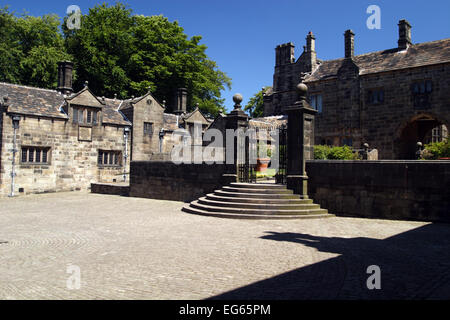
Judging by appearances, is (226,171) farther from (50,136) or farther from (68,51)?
(68,51)

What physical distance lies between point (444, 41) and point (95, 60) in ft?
106

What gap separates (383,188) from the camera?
1230 centimetres

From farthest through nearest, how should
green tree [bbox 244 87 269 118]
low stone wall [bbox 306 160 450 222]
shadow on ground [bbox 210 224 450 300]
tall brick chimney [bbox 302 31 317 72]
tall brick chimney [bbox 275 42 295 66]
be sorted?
1. green tree [bbox 244 87 269 118]
2. tall brick chimney [bbox 275 42 295 66]
3. tall brick chimney [bbox 302 31 317 72]
4. low stone wall [bbox 306 160 450 222]
5. shadow on ground [bbox 210 224 450 300]

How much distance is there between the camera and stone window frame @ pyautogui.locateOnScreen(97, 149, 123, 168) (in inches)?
1065

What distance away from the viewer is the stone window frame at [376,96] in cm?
2725

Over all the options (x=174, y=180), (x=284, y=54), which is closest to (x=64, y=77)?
(x=174, y=180)

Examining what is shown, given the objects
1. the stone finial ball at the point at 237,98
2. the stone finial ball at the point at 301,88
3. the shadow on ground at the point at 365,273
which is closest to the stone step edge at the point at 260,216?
the shadow on ground at the point at 365,273

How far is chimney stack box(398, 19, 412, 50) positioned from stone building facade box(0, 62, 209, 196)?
2001 cm

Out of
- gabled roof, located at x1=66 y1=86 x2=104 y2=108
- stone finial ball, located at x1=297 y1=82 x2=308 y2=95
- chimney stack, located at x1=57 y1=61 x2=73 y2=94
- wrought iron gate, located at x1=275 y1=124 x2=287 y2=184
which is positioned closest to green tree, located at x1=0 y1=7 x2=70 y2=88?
chimney stack, located at x1=57 y1=61 x2=73 y2=94

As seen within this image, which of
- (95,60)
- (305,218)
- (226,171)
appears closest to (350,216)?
(305,218)

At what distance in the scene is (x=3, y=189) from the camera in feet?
72.6

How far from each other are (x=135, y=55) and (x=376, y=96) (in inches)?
1012

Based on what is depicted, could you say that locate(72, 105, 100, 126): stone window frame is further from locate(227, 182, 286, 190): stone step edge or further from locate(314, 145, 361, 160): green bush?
locate(314, 145, 361, 160): green bush

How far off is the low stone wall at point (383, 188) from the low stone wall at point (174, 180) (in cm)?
427
